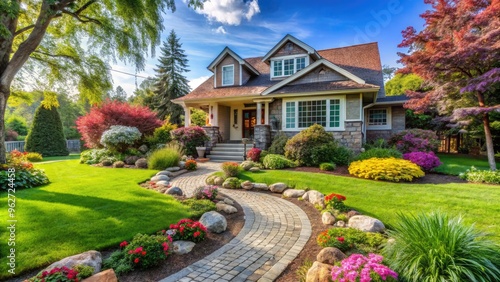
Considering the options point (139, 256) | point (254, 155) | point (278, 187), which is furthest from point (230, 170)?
point (139, 256)

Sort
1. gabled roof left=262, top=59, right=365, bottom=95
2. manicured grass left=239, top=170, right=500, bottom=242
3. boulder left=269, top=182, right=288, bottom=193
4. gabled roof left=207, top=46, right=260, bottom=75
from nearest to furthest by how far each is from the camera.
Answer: manicured grass left=239, top=170, right=500, bottom=242 → boulder left=269, top=182, right=288, bottom=193 → gabled roof left=262, top=59, right=365, bottom=95 → gabled roof left=207, top=46, right=260, bottom=75

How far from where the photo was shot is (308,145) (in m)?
9.65

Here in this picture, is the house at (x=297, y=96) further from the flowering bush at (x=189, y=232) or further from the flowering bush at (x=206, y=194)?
the flowering bush at (x=189, y=232)

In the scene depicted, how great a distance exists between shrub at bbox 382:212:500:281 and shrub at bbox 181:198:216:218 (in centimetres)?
333

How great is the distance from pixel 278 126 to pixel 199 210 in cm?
860

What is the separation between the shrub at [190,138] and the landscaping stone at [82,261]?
9.93 metres

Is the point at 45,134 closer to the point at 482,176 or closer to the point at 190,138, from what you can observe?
the point at 190,138

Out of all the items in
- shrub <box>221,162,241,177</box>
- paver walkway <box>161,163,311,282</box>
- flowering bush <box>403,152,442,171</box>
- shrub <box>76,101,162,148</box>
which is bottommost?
paver walkway <box>161,163,311,282</box>

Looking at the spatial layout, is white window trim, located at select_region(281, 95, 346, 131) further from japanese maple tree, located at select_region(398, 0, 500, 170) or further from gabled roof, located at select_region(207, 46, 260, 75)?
gabled roof, located at select_region(207, 46, 260, 75)

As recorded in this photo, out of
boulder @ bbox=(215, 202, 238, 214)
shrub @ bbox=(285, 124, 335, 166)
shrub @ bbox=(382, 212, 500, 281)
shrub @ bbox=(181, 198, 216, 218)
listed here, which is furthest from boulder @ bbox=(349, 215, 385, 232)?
shrub @ bbox=(285, 124, 335, 166)

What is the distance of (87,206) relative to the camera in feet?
15.2

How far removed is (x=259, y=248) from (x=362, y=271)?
5.26ft

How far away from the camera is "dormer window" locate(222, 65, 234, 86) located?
15.3 m

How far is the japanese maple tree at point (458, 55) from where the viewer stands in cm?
787
